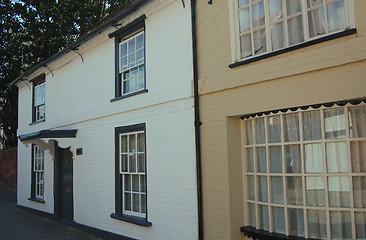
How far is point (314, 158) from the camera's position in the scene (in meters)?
4.73

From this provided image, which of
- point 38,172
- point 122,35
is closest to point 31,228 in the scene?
point 38,172

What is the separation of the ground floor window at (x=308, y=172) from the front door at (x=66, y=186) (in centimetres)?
677

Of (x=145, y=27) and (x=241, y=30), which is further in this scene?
(x=145, y=27)

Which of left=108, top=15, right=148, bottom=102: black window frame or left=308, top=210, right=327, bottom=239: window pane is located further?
left=108, top=15, right=148, bottom=102: black window frame

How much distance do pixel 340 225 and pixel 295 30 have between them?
2.81m

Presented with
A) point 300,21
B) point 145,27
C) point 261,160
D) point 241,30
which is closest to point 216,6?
point 241,30

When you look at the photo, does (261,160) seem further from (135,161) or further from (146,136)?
(135,161)

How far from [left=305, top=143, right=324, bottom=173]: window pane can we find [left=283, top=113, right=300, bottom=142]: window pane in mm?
233

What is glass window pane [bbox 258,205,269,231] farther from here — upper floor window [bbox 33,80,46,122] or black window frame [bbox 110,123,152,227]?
upper floor window [bbox 33,80,46,122]

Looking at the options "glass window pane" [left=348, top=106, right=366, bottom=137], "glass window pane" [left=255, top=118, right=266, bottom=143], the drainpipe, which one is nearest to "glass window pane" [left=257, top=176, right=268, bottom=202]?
"glass window pane" [left=255, top=118, right=266, bottom=143]

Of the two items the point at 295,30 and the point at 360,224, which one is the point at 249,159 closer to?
the point at 360,224

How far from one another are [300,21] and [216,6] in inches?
64.8

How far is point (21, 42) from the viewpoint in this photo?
1859cm

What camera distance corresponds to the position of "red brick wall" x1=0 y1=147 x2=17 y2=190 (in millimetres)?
18188
